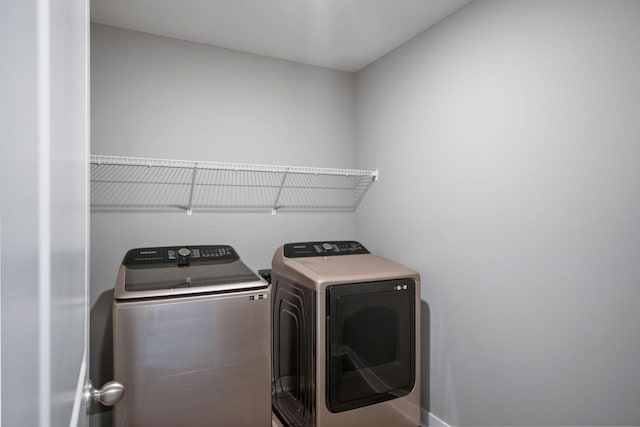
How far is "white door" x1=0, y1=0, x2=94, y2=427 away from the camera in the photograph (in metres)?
0.22

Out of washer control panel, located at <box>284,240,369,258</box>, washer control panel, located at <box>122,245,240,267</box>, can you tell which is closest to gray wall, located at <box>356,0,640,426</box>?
washer control panel, located at <box>284,240,369,258</box>

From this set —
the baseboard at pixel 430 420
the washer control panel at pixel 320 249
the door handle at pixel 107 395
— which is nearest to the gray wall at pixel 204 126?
the washer control panel at pixel 320 249

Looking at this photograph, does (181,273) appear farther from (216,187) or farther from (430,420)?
(430,420)

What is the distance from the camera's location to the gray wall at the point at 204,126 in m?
2.30

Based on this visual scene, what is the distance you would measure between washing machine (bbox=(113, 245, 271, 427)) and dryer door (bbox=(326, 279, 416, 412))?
391 millimetres

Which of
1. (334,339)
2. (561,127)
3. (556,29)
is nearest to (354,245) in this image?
(334,339)

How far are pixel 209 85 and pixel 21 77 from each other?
101 inches

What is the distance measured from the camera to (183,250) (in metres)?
2.23

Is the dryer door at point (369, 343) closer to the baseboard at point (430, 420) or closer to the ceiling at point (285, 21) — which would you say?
the baseboard at point (430, 420)

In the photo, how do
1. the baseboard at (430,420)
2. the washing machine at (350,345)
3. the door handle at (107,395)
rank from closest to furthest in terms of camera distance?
the door handle at (107,395) → the washing machine at (350,345) → the baseboard at (430,420)

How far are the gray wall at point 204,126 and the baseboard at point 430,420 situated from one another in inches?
58.4

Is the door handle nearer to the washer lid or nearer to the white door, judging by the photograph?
the white door

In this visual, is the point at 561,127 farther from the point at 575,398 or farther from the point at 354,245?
the point at 354,245

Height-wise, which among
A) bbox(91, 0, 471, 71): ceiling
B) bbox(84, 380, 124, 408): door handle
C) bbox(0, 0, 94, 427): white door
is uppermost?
bbox(91, 0, 471, 71): ceiling
